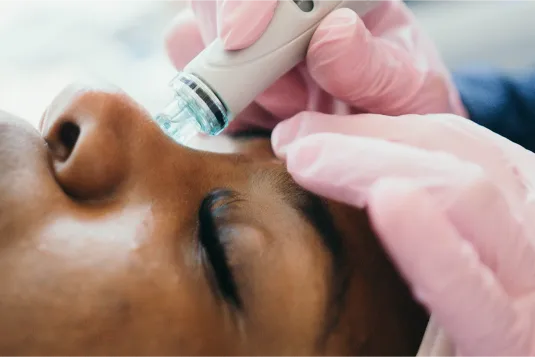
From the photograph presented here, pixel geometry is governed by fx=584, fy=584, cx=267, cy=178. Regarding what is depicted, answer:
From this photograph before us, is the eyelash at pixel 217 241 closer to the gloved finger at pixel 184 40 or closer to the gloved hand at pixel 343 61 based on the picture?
the gloved hand at pixel 343 61

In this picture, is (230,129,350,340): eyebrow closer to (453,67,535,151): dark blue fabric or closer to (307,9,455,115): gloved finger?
(307,9,455,115): gloved finger

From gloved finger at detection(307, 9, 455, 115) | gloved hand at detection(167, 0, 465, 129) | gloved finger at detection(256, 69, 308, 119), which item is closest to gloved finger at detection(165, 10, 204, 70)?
gloved hand at detection(167, 0, 465, 129)

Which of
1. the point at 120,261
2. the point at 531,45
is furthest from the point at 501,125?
the point at 120,261

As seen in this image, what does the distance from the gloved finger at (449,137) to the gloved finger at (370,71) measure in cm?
7

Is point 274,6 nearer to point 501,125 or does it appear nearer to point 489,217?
point 489,217

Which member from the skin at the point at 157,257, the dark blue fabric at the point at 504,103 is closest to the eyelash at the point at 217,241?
the skin at the point at 157,257

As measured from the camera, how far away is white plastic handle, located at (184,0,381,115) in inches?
26.0

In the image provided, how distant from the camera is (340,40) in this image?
684 mm

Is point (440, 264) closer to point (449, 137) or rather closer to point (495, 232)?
point (495, 232)

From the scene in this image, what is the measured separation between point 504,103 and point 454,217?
1.59 ft

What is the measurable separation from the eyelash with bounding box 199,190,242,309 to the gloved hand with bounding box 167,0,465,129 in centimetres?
18

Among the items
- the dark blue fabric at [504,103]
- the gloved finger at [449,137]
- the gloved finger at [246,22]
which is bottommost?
the dark blue fabric at [504,103]

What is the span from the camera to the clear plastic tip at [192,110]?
66cm

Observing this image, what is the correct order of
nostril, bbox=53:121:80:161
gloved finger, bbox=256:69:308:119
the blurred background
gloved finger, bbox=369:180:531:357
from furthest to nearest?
1. the blurred background
2. gloved finger, bbox=256:69:308:119
3. nostril, bbox=53:121:80:161
4. gloved finger, bbox=369:180:531:357
